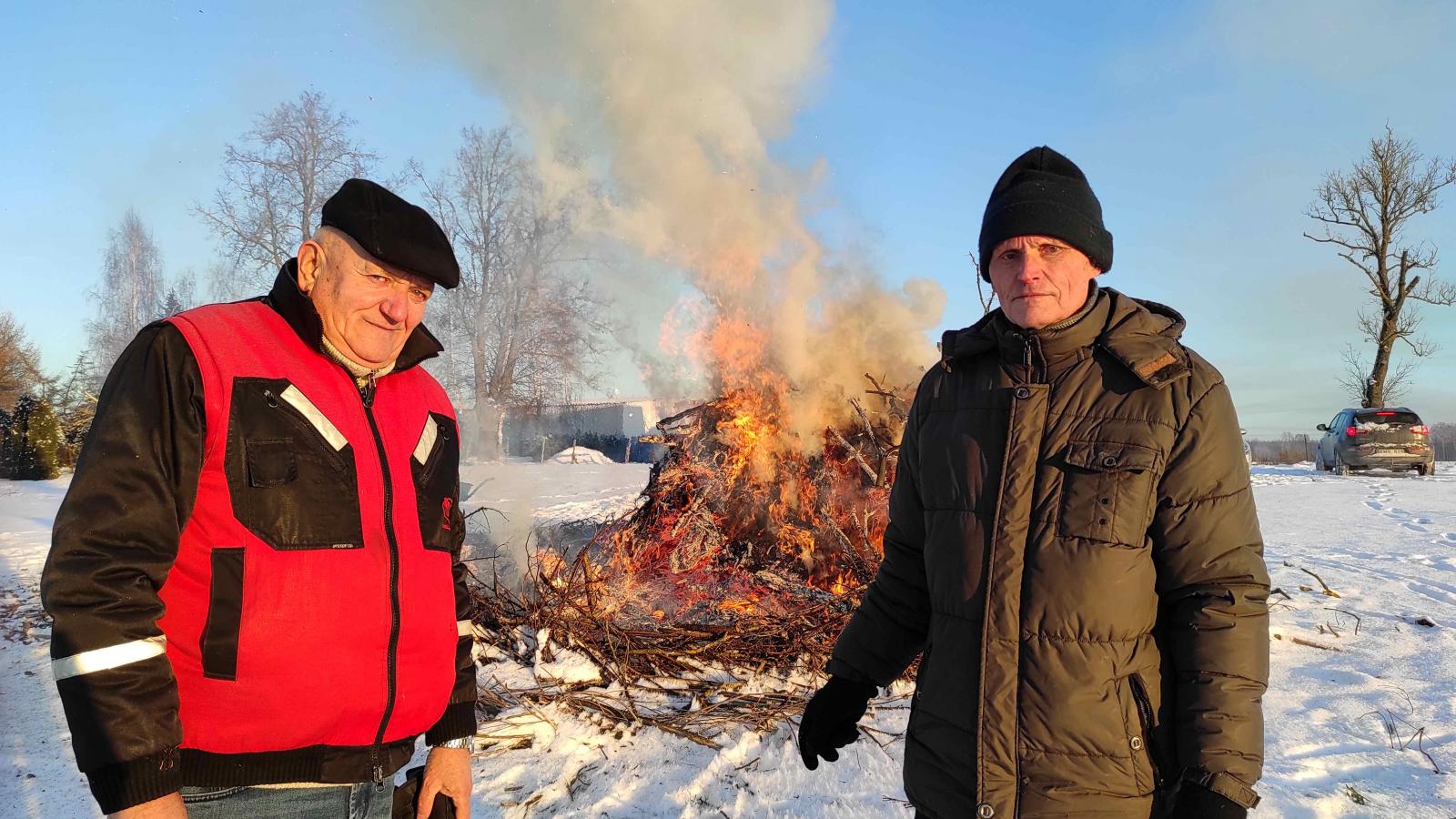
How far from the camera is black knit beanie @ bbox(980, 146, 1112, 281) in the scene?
189cm

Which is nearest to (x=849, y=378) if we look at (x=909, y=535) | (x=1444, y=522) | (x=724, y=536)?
(x=724, y=536)

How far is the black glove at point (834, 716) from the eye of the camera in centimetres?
220

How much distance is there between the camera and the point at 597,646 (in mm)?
4805

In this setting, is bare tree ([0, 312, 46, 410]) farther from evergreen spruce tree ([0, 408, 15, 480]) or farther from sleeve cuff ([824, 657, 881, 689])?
sleeve cuff ([824, 657, 881, 689])

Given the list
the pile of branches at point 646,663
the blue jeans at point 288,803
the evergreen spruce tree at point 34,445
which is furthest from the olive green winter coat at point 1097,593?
the evergreen spruce tree at point 34,445

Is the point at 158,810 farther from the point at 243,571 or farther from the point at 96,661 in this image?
the point at 243,571

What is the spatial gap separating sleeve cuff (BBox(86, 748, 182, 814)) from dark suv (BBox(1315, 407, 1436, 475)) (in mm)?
21229

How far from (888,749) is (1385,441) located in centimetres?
1821

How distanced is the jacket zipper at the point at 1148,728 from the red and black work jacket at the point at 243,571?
5.85ft

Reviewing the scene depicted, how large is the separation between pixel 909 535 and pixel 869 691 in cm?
52

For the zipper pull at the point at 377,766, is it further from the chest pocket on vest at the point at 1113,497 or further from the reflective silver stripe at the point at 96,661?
the chest pocket on vest at the point at 1113,497

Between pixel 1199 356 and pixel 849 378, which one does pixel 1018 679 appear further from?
pixel 849 378

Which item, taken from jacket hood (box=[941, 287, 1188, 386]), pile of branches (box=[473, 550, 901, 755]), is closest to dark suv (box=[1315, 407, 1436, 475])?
pile of branches (box=[473, 550, 901, 755])

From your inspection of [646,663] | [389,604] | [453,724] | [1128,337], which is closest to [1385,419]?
[646,663]
